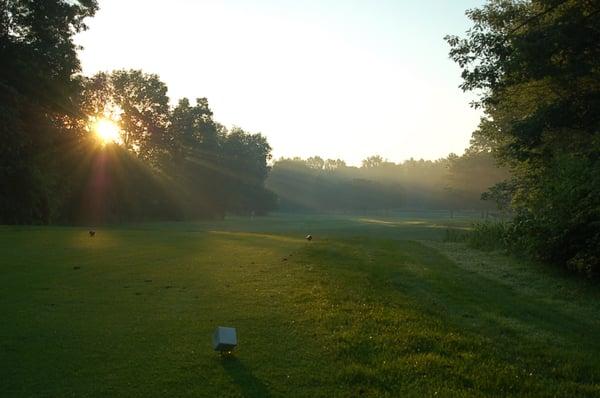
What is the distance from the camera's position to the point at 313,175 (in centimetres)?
17025

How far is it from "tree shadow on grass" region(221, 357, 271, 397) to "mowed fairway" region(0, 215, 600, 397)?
1.1 inches

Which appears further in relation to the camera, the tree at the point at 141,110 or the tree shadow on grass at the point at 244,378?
the tree at the point at 141,110

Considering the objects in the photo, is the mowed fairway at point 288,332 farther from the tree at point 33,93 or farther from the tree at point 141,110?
the tree at point 141,110

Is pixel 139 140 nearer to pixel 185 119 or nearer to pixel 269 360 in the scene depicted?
pixel 185 119

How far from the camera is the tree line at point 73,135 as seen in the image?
40906 mm

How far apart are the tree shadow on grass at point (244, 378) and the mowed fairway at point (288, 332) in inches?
1.1

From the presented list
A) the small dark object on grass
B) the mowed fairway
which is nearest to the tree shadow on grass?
the mowed fairway

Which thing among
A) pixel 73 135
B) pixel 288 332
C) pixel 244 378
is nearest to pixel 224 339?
pixel 244 378

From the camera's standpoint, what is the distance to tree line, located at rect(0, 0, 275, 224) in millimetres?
40906

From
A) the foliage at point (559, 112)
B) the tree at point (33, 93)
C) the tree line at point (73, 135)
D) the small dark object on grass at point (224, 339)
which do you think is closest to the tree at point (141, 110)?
the tree line at point (73, 135)

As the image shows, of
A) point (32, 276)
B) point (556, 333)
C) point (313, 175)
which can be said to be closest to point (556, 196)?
point (556, 333)

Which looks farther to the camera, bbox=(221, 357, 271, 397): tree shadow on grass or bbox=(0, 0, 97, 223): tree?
bbox=(0, 0, 97, 223): tree

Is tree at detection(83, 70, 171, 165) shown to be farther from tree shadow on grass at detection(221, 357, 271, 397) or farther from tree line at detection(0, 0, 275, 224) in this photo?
tree shadow on grass at detection(221, 357, 271, 397)

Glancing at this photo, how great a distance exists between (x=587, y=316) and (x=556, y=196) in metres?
7.40
